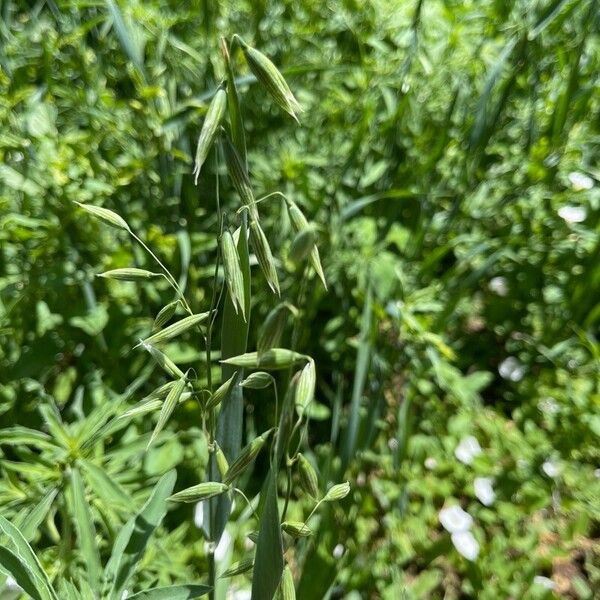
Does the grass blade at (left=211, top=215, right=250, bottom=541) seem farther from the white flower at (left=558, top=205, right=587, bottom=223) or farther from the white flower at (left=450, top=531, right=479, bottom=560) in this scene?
the white flower at (left=558, top=205, right=587, bottom=223)

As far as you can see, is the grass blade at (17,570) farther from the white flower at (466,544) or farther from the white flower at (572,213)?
the white flower at (572,213)

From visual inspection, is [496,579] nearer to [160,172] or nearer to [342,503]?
[342,503]

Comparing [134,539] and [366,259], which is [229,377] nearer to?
[134,539]

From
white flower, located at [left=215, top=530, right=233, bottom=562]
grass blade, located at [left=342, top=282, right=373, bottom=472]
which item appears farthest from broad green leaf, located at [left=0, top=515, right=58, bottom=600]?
grass blade, located at [left=342, top=282, right=373, bottom=472]

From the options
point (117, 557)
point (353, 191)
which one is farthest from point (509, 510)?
point (117, 557)

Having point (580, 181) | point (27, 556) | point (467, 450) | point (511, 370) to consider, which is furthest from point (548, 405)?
point (27, 556)
